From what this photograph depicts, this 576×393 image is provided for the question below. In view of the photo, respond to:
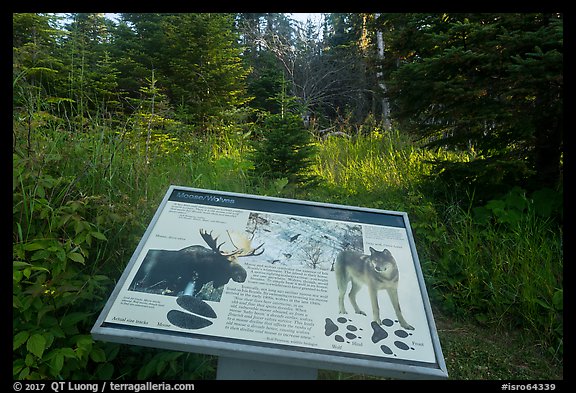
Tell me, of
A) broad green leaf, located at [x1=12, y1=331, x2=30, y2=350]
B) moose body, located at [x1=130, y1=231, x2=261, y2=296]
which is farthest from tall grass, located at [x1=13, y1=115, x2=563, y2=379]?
moose body, located at [x1=130, y1=231, x2=261, y2=296]

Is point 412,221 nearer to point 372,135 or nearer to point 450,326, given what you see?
point 450,326

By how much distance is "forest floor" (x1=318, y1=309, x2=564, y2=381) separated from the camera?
2668 mm

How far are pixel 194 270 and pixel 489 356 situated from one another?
229 centimetres

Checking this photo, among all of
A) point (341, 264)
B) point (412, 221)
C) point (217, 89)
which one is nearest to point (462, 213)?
point (412, 221)

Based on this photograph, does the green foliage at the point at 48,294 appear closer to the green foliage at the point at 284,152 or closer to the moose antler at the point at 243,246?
the moose antler at the point at 243,246

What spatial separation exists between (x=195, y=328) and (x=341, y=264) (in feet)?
2.54

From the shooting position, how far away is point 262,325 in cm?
169

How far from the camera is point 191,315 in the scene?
5.61 feet

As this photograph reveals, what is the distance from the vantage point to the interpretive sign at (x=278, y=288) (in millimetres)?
1617

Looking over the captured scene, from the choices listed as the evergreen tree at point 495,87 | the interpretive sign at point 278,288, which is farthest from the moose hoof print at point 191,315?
the evergreen tree at point 495,87

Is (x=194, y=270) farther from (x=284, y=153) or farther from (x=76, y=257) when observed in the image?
(x=284, y=153)

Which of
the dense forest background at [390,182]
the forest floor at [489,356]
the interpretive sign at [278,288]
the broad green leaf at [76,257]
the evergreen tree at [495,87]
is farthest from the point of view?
the evergreen tree at [495,87]

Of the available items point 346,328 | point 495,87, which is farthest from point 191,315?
point 495,87

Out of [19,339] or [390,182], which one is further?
[390,182]
